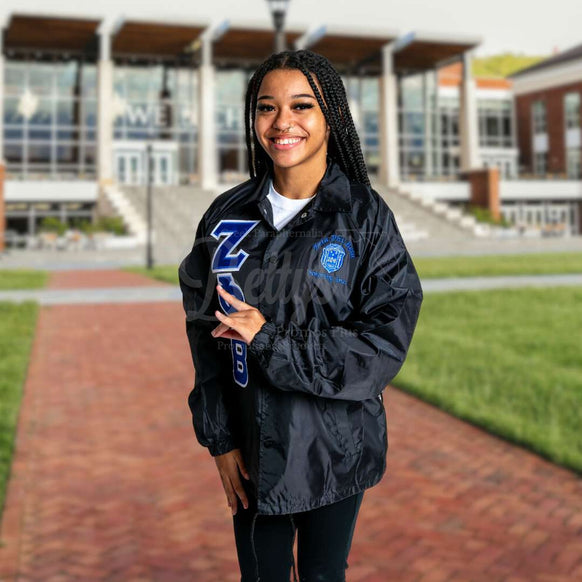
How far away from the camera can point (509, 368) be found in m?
8.88

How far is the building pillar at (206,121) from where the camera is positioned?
151ft

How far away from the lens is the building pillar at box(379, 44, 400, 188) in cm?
4959

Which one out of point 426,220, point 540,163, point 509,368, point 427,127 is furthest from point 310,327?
point 540,163

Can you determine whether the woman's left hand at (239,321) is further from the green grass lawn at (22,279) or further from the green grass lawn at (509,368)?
the green grass lawn at (22,279)

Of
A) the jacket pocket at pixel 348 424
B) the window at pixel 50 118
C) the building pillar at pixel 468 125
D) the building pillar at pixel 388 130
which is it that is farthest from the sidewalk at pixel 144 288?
the building pillar at pixel 468 125

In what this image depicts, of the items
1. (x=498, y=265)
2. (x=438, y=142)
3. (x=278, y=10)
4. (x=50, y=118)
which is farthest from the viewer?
(x=438, y=142)

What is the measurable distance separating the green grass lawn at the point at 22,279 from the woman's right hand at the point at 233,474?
60.4 feet

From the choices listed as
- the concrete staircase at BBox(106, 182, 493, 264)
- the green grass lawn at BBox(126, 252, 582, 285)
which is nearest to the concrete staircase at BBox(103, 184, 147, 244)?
the concrete staircase at BBox(106, 182, 493, 264)

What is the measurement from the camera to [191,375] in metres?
9.02

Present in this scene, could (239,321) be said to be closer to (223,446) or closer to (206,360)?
(206,360)

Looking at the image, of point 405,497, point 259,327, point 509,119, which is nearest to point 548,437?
point 405,497

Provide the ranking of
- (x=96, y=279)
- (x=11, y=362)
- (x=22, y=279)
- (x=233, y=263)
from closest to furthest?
(x=233, y=263)
(x=11, y=362)
(x=22, y=279)
(x=96, y=279)

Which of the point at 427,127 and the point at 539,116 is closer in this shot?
the point at 427,127

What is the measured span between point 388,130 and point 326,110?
162 ft
